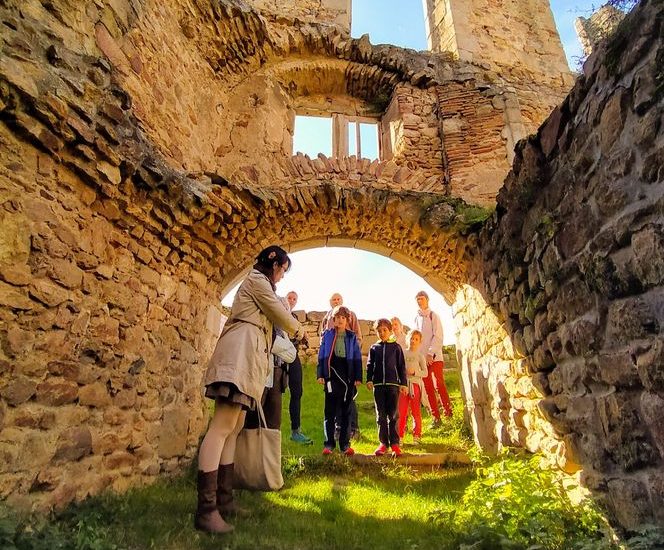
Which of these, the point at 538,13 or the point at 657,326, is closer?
the point at 657,326

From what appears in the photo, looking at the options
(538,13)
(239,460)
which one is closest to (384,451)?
(239,460)

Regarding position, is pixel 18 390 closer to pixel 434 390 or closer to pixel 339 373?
pixel 339 373

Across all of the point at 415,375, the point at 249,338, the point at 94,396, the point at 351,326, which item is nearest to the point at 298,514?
the point at 249,338

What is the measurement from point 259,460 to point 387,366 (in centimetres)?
237

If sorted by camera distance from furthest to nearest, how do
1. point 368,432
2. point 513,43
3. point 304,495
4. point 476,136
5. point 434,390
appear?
1. point 513,43
2. point 476,136
3. point 434,390
4. point 368,432
5. point 304,495

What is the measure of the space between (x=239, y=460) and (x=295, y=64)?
6516 millimetres

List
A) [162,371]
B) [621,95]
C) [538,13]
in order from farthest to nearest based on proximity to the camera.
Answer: [538,13]
[162,371]
[621,95]

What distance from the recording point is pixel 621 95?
6.48 ft

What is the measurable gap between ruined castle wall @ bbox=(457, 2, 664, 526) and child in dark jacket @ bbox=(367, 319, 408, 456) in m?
1.72

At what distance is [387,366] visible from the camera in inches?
188

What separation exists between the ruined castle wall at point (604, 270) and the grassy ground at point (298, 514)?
1021 millimetres

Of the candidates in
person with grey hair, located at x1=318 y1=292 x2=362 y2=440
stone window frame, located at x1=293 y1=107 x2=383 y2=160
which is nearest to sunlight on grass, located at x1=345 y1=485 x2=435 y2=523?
person with grey hair, located at x1=318 y1=292 x2=362 y2=440

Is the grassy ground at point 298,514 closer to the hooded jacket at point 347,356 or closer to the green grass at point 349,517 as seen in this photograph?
the green grass at point 349,517

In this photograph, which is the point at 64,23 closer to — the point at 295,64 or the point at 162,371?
the point at 162,371
